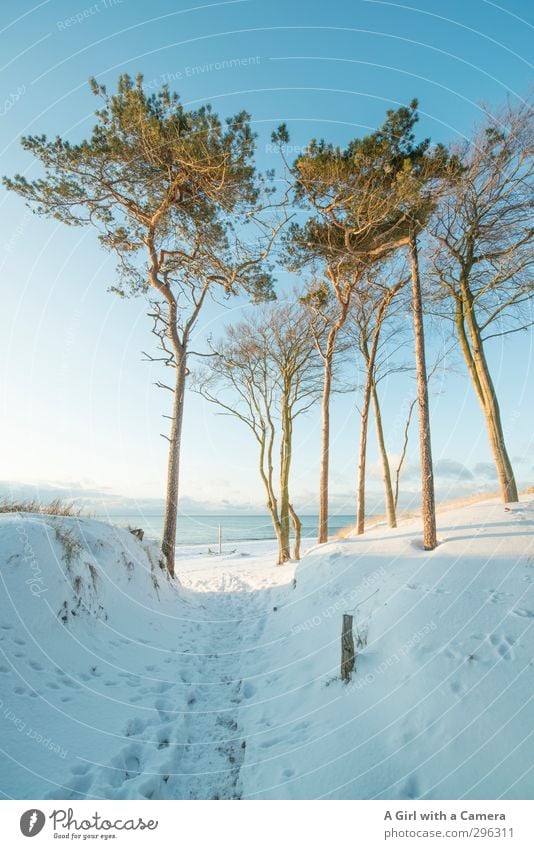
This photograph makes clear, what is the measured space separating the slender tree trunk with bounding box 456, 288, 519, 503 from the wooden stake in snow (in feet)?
26.2

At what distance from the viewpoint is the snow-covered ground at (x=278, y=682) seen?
2.82 meters

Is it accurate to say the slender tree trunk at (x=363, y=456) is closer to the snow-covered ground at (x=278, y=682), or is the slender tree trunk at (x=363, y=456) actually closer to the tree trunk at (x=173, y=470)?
the snow-covered ground at (x=278, y=682)

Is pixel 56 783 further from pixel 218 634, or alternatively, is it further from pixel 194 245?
pixel 194 245

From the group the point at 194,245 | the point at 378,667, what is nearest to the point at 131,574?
the point at 378,667

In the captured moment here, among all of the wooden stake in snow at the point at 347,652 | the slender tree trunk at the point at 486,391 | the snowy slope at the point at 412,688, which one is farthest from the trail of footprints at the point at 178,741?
the slender tree trunk at the point at 486,391

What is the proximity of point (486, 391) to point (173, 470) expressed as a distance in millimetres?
10418

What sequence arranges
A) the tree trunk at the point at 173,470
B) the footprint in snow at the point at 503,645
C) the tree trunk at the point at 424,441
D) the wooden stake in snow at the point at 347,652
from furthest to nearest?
the tree trunk at the point at 173,470 → the tree trunk at the point at 424,441 → the wooden stake in snow at the point at 347,652 → the footprint in snow at the point at 503,645

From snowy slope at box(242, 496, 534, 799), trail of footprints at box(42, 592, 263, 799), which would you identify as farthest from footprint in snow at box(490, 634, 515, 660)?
trail of footprints at box(42, 592, 263, 799)

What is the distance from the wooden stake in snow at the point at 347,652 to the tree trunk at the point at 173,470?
22.1 ft

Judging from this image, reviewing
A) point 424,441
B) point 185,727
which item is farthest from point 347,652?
point 424,441

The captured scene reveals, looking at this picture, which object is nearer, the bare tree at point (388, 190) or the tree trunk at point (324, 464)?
the bare tree at point (388, 190)

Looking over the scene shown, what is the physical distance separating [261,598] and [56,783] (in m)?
7.26

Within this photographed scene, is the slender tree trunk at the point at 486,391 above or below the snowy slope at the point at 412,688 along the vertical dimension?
above

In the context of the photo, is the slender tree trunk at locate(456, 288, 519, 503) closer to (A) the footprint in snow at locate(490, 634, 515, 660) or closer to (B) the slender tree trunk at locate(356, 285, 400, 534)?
(B) the slender tree trunk at locate(356, 285, 400, 534)
